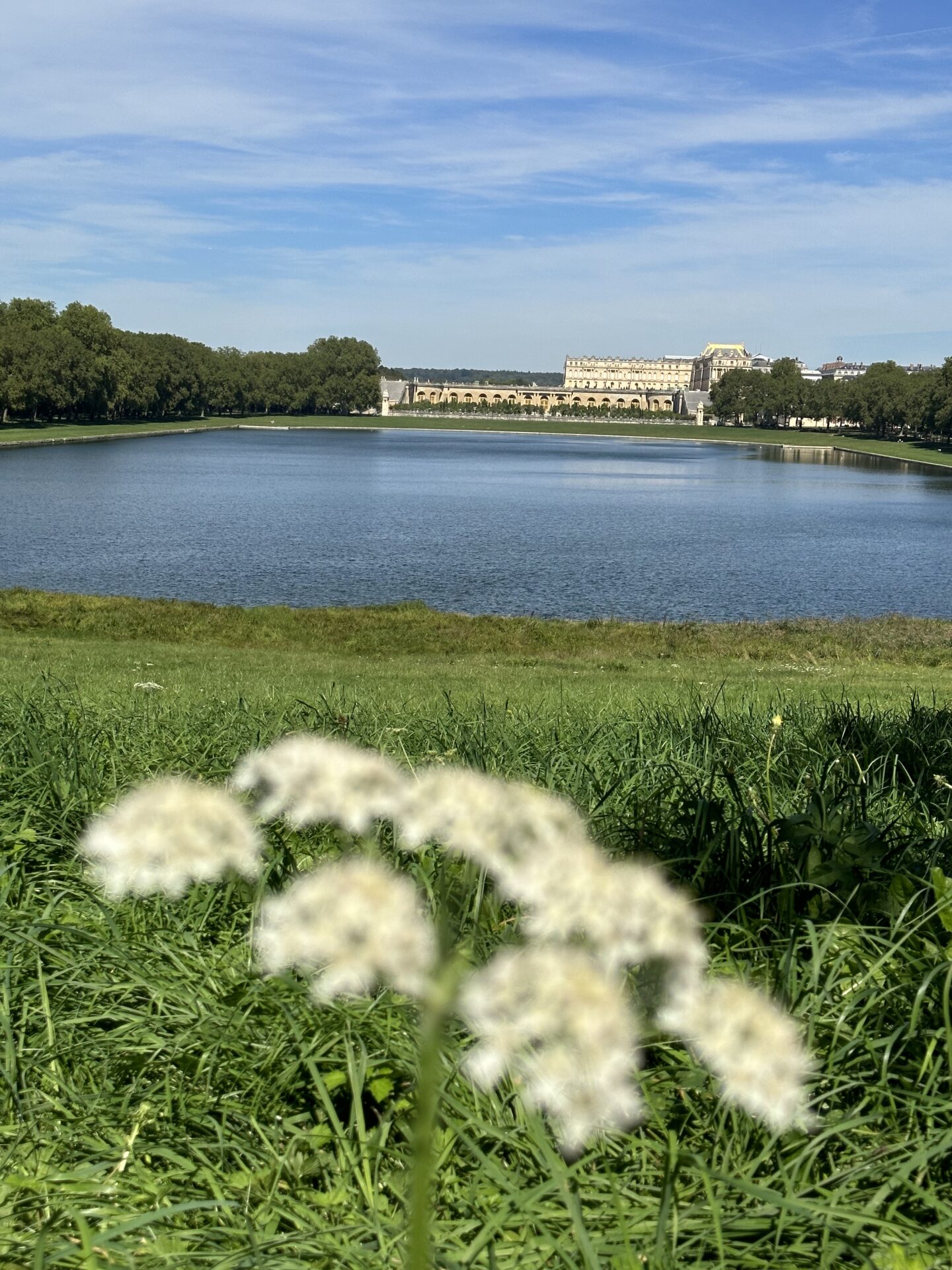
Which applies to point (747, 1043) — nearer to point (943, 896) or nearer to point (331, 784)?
point (331, 784)

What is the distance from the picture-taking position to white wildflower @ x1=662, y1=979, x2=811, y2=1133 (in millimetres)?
928

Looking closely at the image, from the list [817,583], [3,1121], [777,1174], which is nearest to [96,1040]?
[3,1121]

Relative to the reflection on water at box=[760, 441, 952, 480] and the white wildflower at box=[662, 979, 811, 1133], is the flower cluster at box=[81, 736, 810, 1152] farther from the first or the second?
the reflection on water at box=[760, 441, 952, 480]

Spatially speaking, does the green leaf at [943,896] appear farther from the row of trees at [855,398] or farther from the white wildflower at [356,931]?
the row of trees at [855,398]

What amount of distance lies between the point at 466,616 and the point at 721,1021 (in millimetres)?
25127

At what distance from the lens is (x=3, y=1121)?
9.68ft

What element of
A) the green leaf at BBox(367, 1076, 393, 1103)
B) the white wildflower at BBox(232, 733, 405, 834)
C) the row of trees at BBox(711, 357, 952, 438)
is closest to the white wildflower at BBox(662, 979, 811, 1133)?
the white wildflower at BBox(232, 733, 405, 834)

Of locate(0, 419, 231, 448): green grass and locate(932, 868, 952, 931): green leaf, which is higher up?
locate(0, 419, 231, 448): green grass

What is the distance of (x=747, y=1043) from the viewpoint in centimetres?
96

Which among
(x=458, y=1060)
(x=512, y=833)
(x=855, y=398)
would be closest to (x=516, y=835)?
(x=512, y=833)

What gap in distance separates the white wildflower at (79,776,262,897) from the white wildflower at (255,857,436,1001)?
110 millimetres

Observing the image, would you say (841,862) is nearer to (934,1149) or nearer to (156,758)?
(934,1149)

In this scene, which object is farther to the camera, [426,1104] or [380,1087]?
[380,1087]

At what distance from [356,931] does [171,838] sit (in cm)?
22
